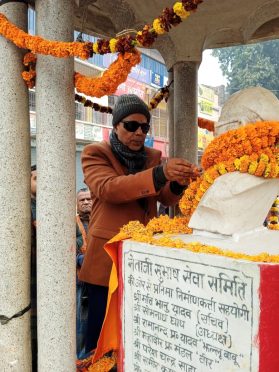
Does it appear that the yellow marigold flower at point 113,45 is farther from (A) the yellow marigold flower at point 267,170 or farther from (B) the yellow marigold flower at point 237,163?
(A) the yellow marigold flower at point 267,170

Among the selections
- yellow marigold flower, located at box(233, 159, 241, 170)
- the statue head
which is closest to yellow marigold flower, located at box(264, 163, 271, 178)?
yellow marigold flower, located at box(233, 159, 241, 170)

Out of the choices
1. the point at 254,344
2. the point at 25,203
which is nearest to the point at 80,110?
the point at 25,203

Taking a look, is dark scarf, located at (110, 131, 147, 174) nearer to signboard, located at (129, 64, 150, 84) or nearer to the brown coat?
the brown coat

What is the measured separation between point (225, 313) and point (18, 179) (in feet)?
4.63

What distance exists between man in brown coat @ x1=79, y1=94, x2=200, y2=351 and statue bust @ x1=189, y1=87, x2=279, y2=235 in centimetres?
50

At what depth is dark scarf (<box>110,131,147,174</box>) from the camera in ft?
9.27

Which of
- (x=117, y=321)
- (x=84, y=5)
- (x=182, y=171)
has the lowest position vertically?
(x=117, y=321)

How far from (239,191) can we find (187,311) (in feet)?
1.93

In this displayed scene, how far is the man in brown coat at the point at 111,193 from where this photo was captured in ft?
8.87

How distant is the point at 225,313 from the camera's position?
5.94 feet

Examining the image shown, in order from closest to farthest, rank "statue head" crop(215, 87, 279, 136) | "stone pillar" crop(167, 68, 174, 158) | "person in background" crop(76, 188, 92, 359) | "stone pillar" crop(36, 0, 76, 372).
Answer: "statue head" crop(215, 87, 279, 136) → "stone pillar" crop(36, 0, 76, 372) → "person in background" crop(76, 188, 92, 359) → "stone pillar" crop(167, 68, 174, 158)

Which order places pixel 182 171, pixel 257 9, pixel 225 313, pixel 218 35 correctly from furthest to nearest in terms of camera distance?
1. pixel 218 35
2. pixel 257 9
3. pixel 182 171
4. pixel 225 313


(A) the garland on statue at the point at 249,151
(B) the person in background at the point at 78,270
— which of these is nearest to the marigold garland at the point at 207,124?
(B) the person in background at the point at 78,270

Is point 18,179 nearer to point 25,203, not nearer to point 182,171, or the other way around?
point 25,203
